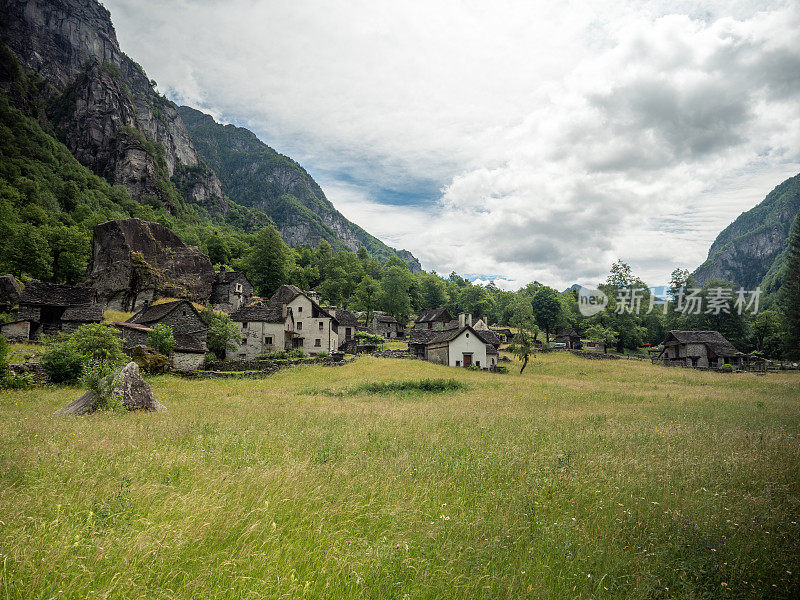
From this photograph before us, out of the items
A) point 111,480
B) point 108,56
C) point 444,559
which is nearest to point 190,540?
point 111,480

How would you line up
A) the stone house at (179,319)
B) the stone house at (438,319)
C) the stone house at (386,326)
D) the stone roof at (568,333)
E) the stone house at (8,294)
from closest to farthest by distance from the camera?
1. the stone house at (8,294)
2. the stone house at (179,319)
3. the stone house at (386,326)
4. the stone house at (438,319)
5. the stone roof at (568,333)

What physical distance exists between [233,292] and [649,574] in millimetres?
68894

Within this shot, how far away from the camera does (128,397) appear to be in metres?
13.8

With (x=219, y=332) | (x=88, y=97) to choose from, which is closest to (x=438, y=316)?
(x=219, y=332)

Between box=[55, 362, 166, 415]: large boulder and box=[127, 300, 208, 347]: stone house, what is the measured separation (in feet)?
83.8

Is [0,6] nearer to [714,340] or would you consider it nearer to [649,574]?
[649,574]

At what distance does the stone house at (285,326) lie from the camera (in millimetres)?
45875

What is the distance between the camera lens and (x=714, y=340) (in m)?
59.0

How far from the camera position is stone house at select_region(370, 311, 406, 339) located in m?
81.2

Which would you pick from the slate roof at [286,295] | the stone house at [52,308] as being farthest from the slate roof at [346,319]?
the stone house at [52,308]

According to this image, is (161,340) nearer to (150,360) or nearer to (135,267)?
(150,360)

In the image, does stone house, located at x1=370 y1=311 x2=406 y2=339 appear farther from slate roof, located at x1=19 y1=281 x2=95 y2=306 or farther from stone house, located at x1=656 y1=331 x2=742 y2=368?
stone house, located at x1=656 y1=331 x2=742 y2=368

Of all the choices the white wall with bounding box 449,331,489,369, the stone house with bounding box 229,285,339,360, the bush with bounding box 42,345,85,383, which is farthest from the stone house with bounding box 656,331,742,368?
the bush with bounding box 42,345,85,383

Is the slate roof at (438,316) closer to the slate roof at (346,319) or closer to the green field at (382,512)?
the slate roof at (346,319)
